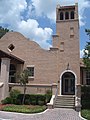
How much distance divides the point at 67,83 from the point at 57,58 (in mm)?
3678

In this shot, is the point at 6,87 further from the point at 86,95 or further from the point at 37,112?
the point at 86,95

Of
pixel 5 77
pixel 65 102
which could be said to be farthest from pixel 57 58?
pixel 5 77

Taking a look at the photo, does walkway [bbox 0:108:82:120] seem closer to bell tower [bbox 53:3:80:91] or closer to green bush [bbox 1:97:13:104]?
green bush [bbox 1:97:13:104]

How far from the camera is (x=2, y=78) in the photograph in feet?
76.0

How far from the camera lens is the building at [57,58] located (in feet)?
87.8

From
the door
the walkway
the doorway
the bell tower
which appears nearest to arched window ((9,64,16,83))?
the bell tower

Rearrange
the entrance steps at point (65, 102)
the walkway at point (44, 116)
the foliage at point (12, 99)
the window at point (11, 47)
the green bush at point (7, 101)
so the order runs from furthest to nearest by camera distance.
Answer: the window at point (11, 47) < the foliage at point (12, 99) < the green bush at point (7, 101) < the entrance steps at point (65, 102) < the walkway at point (44, 116)

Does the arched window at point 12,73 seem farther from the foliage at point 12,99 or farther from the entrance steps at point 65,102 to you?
the entrance steps at point 65,102

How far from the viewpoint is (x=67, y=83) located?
91.5 ft

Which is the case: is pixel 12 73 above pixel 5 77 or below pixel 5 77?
above

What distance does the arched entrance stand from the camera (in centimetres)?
2719

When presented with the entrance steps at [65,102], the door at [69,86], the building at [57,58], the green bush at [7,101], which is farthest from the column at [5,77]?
the door at [69,86]

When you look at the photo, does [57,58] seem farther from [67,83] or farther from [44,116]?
[44,116]

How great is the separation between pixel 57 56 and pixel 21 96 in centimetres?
761
